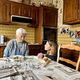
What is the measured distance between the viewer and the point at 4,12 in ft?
13.4

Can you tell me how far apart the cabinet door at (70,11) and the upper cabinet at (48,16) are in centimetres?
82

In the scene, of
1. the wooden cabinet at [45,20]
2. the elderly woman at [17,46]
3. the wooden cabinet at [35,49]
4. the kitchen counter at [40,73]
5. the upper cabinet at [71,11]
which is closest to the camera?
the kitchen counter at [40,73]

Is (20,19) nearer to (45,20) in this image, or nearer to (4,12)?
(4,12)

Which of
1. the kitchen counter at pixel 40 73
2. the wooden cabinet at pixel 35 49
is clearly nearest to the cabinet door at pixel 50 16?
the wooden cabinet at pixel 35 49

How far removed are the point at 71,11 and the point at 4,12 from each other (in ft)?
6.09

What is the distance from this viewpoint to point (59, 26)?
15.2 feet

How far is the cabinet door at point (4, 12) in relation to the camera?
4.03 meters

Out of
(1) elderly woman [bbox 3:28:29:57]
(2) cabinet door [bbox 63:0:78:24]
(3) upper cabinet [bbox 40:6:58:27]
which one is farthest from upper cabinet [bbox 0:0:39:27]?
(1) elderly woman [bbox 3:28:29:57]

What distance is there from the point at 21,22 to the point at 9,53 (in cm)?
181

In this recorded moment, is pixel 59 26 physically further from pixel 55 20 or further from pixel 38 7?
pixel 38 7

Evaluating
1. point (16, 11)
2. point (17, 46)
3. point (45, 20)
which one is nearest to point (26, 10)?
point (16, 11)

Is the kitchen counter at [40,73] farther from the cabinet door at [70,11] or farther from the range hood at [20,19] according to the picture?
the range hood at [20,19]

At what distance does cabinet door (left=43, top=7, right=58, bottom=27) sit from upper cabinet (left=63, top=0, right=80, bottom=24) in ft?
2.70

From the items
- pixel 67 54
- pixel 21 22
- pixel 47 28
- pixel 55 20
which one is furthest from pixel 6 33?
pixel 67 54
